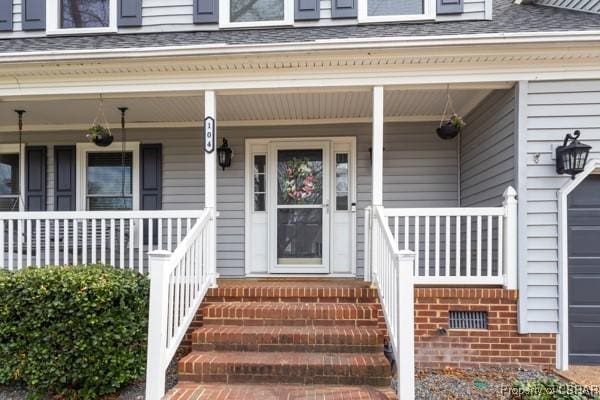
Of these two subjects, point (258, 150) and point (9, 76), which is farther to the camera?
point (258, 150)

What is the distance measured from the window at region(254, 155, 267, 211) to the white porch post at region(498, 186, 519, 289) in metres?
2.99

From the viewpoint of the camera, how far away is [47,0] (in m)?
4.99

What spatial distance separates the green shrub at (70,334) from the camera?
3.24 metres

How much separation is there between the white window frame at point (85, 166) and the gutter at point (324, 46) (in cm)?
172

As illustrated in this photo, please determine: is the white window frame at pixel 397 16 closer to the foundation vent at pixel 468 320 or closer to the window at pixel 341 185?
the window at pixel 341 185

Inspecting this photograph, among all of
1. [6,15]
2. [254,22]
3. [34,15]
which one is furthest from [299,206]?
[6,15]

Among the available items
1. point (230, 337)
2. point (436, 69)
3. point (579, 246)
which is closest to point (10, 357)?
point (230, 337)

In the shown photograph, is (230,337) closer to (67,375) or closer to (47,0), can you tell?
(67,375)

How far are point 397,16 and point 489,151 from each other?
1.90m

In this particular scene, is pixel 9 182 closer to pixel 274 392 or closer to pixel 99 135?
pixel 99 135

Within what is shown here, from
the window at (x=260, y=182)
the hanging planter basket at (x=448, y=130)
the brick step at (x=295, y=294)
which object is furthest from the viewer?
the window at (x=260, y=182)

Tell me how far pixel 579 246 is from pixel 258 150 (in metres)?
3.84

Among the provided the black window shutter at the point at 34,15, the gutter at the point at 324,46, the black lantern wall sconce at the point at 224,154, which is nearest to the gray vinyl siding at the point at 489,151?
the gutter at the point at 324,46

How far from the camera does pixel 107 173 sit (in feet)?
18.6
